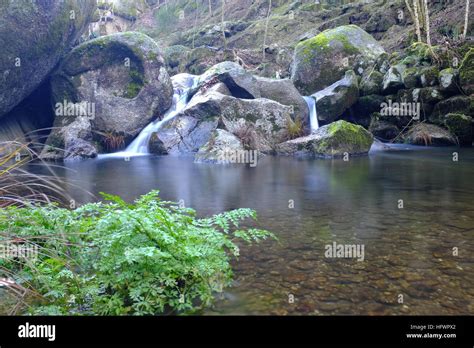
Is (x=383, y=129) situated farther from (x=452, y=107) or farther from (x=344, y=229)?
(x=344, y=229)

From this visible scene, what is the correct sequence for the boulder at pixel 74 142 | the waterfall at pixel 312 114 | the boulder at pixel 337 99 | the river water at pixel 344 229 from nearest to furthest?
the river water at pixel 344 229
the boulder at pixel 74 142
the boulder at pixel 337 99
the waterfall at pixel 312 114

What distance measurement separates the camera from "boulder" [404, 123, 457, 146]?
17641 millimetres

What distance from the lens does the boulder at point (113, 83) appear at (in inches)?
772

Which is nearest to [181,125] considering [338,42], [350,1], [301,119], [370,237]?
[301,119]

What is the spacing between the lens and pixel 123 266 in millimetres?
3486

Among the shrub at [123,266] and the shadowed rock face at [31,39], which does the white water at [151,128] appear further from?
the shrub at [123,266]

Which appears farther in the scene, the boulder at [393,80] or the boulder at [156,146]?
the boulder at [393,80]

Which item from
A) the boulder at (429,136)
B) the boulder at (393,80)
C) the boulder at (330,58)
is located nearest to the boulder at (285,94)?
the boulder at (330,58)

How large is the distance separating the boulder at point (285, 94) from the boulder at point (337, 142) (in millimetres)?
3512

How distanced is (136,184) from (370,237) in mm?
6451

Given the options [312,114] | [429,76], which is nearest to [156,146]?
[312,114]

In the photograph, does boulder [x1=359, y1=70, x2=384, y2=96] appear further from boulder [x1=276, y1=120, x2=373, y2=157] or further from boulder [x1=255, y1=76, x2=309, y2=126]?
boulder [x1=276, y1=120, x2=373, y2=157]
